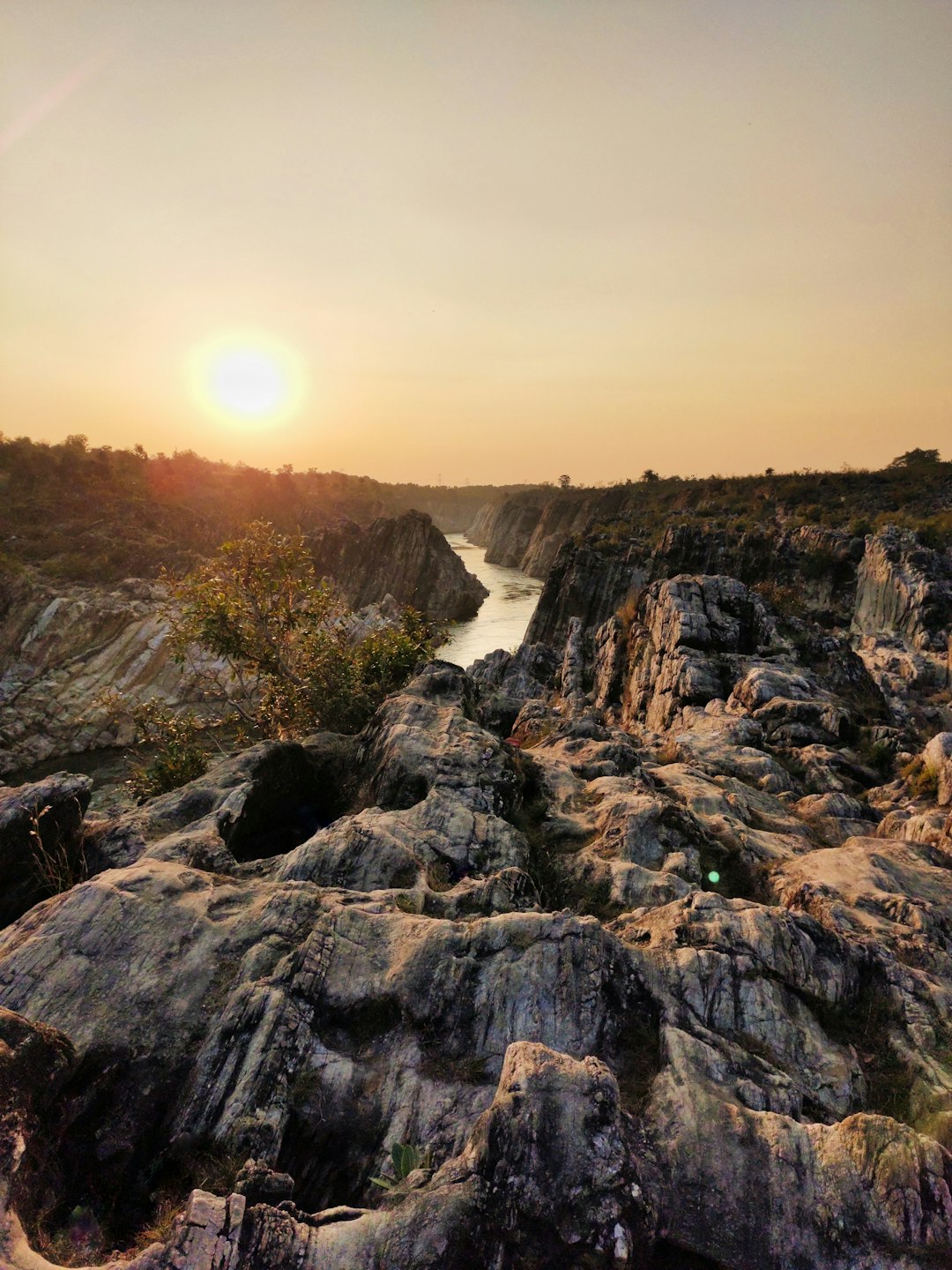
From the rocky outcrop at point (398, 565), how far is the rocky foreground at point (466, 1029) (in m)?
74.9

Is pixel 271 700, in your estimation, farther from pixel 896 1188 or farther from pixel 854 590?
pixel 854 590

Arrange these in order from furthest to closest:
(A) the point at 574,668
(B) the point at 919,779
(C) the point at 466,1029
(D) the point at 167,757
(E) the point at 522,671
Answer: (E) the point at 522,671
(A) the point at 574,668
(D) the point at 167,757
(B) the point at 919,779
(C) the point at 466,1029

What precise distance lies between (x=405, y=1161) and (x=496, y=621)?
90.6m

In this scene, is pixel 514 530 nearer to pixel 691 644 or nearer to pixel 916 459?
pixel 916 459

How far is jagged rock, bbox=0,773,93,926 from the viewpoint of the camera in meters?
10.0

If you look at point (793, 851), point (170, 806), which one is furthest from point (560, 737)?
point (170, 806)

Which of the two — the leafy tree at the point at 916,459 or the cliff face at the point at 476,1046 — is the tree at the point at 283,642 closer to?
the cliff face at the point at 476,1046

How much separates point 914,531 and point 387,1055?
51.6 metres

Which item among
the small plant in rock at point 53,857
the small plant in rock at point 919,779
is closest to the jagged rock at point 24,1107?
the small plant in rock at point 53,857

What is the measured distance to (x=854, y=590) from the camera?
46.5 m

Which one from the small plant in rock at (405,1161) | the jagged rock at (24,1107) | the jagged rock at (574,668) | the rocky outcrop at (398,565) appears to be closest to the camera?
the jagged rock at (24,1107)

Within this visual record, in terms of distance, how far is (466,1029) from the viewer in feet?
22.2

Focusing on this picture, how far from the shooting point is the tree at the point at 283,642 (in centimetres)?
2044

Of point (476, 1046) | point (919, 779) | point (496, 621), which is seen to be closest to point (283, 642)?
point (476, 1046)
